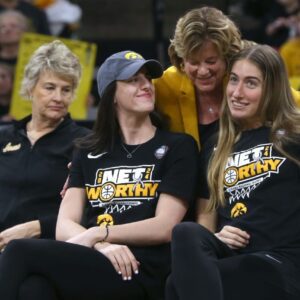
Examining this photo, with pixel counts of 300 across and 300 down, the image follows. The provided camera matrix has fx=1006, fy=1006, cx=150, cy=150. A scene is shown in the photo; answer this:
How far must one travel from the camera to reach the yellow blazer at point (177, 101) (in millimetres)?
4383

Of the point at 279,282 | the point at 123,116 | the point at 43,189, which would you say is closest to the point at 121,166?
the point at 123,116

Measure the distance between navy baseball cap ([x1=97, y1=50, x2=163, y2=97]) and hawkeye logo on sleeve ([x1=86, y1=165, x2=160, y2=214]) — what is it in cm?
38

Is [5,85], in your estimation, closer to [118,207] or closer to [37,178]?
[37,178]

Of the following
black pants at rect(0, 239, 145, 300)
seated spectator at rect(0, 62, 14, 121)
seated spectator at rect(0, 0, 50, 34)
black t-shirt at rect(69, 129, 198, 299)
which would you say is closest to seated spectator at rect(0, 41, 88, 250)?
black t-shirt at rect(69, 129, 198, 299)

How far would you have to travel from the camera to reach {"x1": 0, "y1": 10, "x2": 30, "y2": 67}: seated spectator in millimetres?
6863

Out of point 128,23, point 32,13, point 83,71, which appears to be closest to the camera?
point 83,71

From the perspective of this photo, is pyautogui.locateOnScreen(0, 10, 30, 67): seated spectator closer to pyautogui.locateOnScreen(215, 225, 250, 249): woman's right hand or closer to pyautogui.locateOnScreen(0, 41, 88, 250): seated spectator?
pyautogui.locateOnScreen(0, 41, 88, 250): seated spectator

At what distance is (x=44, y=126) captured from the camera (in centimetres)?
475

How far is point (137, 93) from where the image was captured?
13.9ft

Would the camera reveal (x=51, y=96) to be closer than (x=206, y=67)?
No

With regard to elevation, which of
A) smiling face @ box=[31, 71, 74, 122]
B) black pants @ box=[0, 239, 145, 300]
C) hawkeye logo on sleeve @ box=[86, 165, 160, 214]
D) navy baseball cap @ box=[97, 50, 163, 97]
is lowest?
black pants @ box=[0, 239, 145, 300]

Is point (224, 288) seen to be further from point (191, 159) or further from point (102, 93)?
point (102, 93)

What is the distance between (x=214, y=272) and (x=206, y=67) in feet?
3.39

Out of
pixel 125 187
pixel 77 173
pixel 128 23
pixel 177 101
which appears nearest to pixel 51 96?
pixel 77 173
